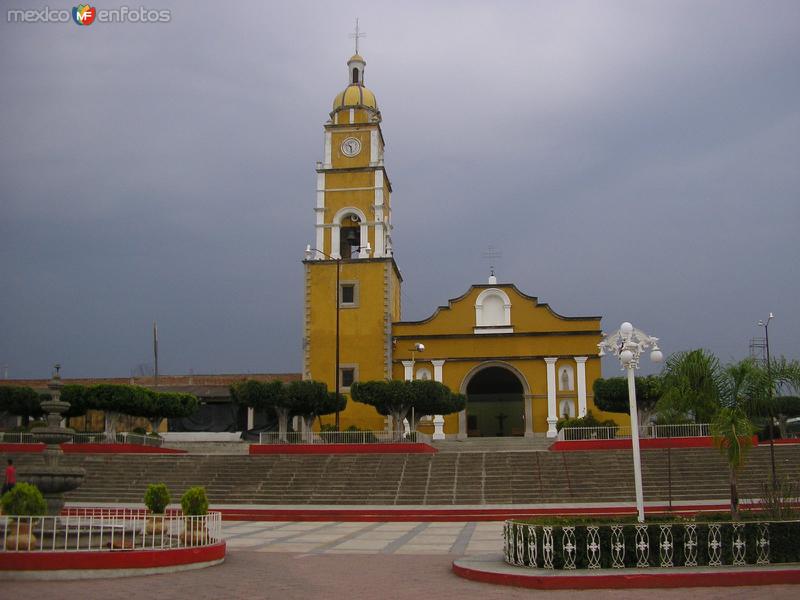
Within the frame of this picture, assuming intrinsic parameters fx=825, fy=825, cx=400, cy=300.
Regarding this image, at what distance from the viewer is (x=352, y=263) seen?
41.9m

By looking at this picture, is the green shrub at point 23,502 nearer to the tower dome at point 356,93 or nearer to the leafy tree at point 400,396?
the leafy tree at point 400,396

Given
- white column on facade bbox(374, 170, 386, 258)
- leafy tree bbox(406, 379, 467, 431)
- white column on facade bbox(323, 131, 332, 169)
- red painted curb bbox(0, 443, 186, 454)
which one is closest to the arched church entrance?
leafy tree bbox(406, 379, 467, 431)

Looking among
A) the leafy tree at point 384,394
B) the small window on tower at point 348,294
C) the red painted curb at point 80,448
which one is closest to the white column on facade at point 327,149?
the small window on tower at point 348,294

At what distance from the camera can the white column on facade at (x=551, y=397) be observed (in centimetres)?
4012

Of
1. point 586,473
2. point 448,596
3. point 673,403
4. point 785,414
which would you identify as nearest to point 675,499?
point 586,473

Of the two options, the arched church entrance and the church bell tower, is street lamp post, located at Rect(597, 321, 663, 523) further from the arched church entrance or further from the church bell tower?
the arched church entrance

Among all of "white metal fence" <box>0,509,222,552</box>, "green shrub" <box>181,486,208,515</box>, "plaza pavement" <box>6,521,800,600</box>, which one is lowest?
"plaza pavement" <box>6,521,800,600</box>

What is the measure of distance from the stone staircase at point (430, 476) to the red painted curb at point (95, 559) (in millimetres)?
14086

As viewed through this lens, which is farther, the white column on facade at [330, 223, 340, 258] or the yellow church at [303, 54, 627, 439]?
the white column on facade at [330, 223, 340, 258]

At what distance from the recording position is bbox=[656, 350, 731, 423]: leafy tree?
638 inches

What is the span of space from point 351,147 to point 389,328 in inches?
393

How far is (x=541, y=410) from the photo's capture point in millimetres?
40750

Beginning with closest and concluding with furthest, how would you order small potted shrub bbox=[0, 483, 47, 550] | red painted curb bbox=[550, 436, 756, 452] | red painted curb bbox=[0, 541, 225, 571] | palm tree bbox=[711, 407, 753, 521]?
red painted curb bbox=[0, 541, 225, 571] → small potted shrub bbox=[0, 483, 47, 550] → palm tree bbox=[711, 407, 753, 521] → red painted curb bbox=[550, 436, 756, 452]

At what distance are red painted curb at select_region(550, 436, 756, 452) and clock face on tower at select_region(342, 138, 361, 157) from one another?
20.0 meters
